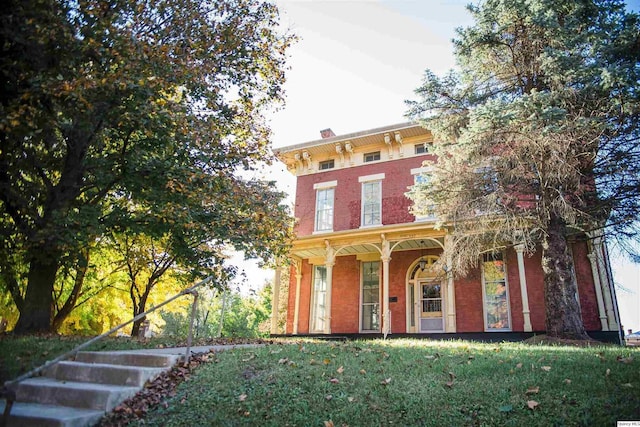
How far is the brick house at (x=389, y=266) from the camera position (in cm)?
1430

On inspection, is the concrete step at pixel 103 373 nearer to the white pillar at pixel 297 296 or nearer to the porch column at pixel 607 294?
the white pillar at pixel 297 296

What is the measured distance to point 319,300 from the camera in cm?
1894

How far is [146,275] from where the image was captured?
16156 millimetres

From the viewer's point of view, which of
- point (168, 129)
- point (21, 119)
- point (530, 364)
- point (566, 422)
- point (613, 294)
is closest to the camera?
point (566, 422)

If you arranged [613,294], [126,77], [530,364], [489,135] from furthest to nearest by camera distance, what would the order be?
[613,294] → [489,135] → [126,77] → [530,364]

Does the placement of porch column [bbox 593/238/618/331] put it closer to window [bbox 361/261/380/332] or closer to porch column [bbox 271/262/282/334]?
window [bbox 361/261/380/332]

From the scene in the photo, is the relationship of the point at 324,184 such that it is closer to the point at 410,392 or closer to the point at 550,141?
the point at 550,141

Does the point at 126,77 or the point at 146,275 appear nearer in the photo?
the point at 126,77

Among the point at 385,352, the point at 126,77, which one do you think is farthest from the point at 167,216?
the point at 385,352

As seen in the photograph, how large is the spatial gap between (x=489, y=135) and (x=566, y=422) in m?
7.63

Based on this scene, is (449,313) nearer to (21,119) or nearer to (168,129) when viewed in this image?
(168,129)

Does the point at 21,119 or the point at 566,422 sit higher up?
the point at 21,119

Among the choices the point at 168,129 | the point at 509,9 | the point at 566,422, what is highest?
the point at 509,9

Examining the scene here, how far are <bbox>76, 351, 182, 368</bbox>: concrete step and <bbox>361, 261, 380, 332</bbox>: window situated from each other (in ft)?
40.0
